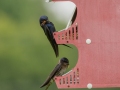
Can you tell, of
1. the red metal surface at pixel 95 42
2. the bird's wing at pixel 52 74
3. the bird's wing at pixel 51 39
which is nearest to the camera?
the red metal surface at pixel 95 42

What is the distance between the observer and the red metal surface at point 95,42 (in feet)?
25.1

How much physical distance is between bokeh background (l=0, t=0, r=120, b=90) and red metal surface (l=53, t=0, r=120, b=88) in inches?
397

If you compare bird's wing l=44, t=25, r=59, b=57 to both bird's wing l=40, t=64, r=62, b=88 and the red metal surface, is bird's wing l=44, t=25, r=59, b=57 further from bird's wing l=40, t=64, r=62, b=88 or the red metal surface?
bird's wing l=40, t=64, r=62, b=88

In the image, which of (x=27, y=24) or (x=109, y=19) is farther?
(x=27, y=24)

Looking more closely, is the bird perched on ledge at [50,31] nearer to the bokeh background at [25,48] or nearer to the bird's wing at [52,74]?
the bird's wing at [52,74]

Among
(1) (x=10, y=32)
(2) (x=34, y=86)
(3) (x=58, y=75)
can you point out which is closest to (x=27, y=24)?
(1) (x=10, y=32)

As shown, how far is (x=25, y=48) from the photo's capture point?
2028 centimetres

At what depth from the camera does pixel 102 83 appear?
768 centimetres

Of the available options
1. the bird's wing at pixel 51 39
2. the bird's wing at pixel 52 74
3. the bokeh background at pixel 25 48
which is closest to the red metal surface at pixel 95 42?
the bird's wing at pixel 51 39

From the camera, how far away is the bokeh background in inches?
731

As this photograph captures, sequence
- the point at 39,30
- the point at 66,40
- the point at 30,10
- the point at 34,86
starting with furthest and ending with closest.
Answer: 1. the point at 30,10
2. the point at 39,30
3. the point at 34,86
4. the point at 66,40

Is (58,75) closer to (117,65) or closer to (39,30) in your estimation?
(117,65)

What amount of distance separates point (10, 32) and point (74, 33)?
1340 centimetres

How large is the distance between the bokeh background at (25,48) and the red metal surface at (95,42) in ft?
33.1
